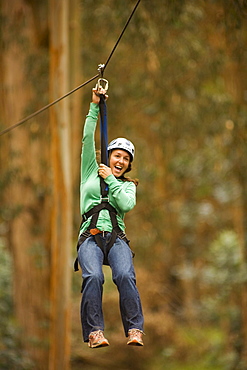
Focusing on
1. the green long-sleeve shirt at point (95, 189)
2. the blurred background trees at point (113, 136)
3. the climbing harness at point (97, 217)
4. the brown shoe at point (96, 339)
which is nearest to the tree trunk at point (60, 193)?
the blurred background trees at point (113, 136)

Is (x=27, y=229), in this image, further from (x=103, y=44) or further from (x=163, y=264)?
(x=163, y=264)

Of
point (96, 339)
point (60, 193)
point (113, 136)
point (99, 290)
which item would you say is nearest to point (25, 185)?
point (60, 193)

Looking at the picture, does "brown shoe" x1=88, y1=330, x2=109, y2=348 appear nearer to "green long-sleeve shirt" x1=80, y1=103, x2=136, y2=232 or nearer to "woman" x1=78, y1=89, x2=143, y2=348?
"woman" x1=78, y1=89, x2=143, y2=348

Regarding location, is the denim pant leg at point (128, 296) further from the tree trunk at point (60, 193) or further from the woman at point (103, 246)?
the tree trunk at point (60, 193)

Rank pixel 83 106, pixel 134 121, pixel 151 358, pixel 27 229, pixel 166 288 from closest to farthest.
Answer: pixel 27 229
pixel 83 106
pixel 151 358
pixel 134 121
pixel 166 288

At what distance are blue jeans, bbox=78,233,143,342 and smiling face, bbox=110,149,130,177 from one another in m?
0.59

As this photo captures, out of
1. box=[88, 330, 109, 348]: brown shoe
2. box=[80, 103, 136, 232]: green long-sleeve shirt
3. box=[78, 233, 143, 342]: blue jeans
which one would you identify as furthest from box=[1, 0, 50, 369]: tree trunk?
box=[88, 330, 109, 348]: brown shoe

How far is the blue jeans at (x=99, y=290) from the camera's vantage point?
13.3 feet

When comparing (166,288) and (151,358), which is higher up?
(166,288)

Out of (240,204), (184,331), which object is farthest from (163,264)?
(240,204)

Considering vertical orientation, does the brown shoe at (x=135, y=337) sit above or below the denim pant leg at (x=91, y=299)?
below

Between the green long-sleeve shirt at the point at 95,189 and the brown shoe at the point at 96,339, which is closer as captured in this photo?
the brown shoe at the point at 96,339

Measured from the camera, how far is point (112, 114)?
12953 millimetres

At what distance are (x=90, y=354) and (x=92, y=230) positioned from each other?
9.47 m
